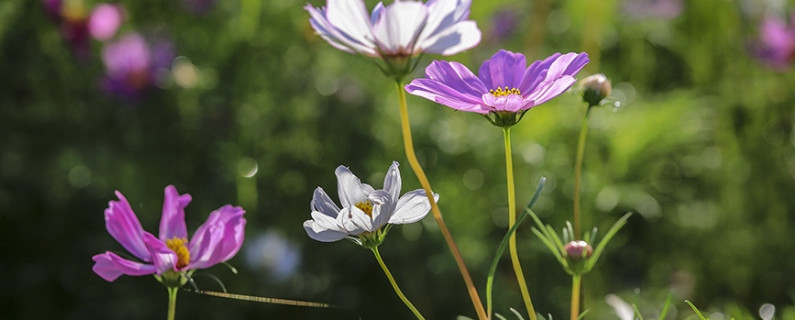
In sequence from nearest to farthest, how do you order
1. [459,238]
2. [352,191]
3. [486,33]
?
[352,191], [459,238], [486,33]

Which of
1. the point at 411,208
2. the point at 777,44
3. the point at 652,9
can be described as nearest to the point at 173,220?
the point at 411,208

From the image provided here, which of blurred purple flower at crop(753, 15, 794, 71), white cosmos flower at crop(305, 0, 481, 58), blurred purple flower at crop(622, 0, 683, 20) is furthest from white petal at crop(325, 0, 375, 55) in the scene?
blurred purple flower at crop(622, 0, 683, 20)

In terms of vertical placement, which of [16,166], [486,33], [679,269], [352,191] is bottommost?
[679,269]

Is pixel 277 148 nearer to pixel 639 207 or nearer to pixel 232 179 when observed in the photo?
pixel 232 179

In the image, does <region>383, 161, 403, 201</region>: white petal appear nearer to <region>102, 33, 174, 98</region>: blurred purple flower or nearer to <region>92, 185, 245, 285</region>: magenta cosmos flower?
<region>92, 185, 245, 285</region>: magenta cosmos flower

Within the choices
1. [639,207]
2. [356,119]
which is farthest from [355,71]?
[639,207]

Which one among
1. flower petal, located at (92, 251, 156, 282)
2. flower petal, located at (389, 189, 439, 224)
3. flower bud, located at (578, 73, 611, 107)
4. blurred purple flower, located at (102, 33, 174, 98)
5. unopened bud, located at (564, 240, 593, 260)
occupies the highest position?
flower bud, located at (578, 73, 611, 107)
